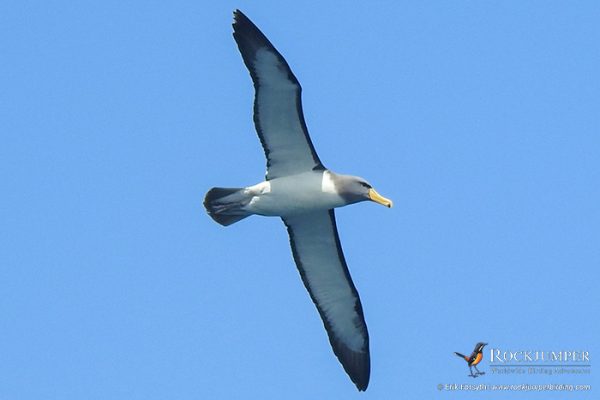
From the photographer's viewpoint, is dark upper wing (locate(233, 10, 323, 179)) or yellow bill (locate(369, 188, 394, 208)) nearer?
dark upper wing (locate(233, 10, 323, 179))

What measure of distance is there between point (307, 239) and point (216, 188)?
7.82 feet

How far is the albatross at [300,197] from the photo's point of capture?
22.6 meters

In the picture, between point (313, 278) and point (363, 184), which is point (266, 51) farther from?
point (313, 278)

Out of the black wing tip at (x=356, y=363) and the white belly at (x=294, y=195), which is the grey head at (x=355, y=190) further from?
the black wing tip at (x=356, y=363)

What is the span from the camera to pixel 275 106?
75.2ft

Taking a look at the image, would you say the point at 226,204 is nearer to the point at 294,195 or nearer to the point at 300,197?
the point at 294,195

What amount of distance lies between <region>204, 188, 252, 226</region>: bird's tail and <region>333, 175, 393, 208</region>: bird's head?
1.79m

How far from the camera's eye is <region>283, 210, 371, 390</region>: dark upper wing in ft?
81.3

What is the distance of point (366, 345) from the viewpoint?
25.8 m

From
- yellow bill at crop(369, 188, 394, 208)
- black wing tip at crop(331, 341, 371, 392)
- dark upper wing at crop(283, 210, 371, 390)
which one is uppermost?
yellow bill at crop(369, 188, 394, 208)

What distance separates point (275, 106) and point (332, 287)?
4510 mm

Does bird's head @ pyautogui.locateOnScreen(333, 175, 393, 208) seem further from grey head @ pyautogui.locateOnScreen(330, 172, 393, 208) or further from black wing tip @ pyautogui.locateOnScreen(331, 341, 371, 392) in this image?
black wing tip @ pyautogui.locateOnScreen(331, 341, 371, 392)

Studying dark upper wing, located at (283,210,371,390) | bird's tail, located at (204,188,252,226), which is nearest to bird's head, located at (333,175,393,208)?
dark upper wing, located at (283,210,371,390)

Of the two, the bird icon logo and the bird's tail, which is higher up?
the bird's tail
